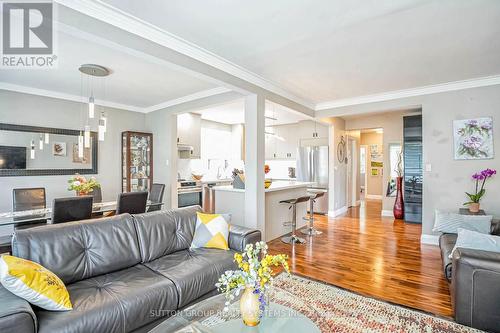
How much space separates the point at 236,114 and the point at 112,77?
10.3 feet

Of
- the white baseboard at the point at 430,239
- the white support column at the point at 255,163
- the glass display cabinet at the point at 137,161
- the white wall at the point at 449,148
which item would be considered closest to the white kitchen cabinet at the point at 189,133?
the glass display cabinet at the point at 137,161

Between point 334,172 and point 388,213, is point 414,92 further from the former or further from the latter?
point 388,213

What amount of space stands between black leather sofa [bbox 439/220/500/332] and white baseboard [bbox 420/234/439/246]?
2605mm

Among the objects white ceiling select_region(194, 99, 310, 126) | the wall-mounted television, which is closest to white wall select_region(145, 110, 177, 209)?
white ceiling select_region(194, 99, 310, 126)

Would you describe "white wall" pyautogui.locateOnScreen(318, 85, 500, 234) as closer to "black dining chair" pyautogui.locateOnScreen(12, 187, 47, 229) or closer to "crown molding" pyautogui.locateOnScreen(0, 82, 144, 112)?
"crown molding" pyautogui.locateOnScreen(0, 82, 144, 112)

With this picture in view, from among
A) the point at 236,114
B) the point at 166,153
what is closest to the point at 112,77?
the point at 166,153

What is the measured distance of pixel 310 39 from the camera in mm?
2639

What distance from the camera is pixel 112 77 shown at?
3758 millimetres

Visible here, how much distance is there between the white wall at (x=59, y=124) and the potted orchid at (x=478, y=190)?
6306 mm

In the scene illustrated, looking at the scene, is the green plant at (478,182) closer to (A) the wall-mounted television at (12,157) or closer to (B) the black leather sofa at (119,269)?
(B) the black leather sofa at (119,269)

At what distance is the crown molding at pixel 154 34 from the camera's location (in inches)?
78.9

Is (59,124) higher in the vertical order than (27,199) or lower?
higher

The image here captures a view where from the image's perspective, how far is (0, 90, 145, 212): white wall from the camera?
401 cm

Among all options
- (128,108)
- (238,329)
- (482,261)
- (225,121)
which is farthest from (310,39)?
(225,121)
